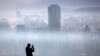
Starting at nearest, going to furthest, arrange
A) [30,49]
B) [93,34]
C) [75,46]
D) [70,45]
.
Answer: [30,49] → [93,34] → [75,46] → [70,45]

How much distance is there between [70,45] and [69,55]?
2049 centimetres

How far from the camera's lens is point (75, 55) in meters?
83.8

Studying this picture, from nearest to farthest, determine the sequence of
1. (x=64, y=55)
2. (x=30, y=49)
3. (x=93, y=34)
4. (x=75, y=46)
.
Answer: (x=30, y=49)
(x=93, y=34)
(x=64, y=55)
(x=75, y=46)

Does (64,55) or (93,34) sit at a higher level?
(93,34)

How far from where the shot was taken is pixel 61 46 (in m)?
105

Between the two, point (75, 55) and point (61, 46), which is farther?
point (61, 46)

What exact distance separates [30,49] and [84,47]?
8970 centimetres

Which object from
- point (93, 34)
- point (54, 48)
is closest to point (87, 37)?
point (93, 34)

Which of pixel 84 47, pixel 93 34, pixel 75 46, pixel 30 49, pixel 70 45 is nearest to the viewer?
pixel 30 49

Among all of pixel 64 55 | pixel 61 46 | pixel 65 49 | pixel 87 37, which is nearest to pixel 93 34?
pixel 87 37

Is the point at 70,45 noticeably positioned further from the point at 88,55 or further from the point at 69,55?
the point at 88,55

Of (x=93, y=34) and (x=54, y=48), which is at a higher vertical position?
(x=93, y=34)

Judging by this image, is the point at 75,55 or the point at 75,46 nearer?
the point at 75,55

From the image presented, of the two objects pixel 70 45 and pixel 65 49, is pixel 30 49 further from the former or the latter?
pixel 70 45
